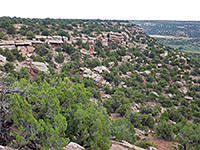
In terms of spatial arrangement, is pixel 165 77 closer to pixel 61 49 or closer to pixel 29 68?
pixel 61 49

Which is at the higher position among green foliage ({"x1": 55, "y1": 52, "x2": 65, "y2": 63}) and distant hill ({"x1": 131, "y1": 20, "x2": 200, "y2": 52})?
distant hill ({"x1": 131, "y1": 20, "x2": 200, "y2": 52})

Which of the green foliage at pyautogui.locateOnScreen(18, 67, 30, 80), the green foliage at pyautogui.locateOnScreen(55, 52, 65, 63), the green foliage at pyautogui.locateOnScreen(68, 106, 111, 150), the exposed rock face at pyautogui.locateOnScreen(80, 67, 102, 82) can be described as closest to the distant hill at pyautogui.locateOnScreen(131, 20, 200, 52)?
the exposed rock face at pyautogui.locateOnScreen(80, 67, 102, 82)

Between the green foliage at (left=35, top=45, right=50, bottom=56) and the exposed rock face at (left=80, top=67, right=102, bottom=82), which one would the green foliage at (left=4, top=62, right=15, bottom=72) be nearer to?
the green foliage at (left=35, top=45, right=50, bottom=56)

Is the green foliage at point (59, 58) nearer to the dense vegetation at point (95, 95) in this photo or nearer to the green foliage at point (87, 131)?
the dense vegetation at point (95, 95)

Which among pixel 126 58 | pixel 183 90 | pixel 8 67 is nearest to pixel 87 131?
pixel 8 67

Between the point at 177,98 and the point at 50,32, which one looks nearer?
the point at 177,98

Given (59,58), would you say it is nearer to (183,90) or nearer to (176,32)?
(183,90)

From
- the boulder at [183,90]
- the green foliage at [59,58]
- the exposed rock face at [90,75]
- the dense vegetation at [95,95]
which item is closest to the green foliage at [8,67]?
the dense vegetation at [95,95]

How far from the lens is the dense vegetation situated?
861 centimetres

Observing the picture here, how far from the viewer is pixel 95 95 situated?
2673 cm

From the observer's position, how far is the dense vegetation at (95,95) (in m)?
8.61

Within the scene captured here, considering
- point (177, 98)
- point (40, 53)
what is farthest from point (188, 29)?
point (40, 53)

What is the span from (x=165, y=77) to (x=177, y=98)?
850 centimetres

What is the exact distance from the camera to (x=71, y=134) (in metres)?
11.0
